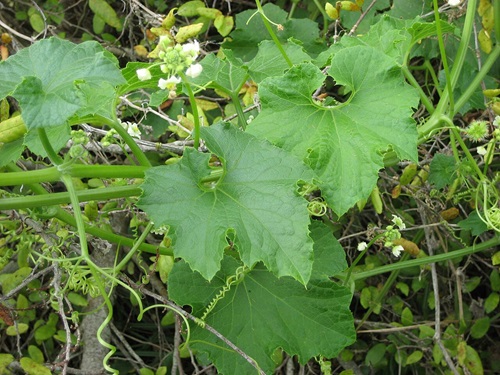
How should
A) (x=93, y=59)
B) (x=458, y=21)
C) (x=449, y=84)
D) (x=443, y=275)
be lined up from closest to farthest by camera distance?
(x=93, y=59), (x=449, y=84), (x=458, y=21), (x=443, y=275)

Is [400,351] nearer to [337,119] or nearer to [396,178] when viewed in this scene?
[396,178]

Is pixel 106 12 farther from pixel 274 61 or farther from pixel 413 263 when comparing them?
pixel 413 263

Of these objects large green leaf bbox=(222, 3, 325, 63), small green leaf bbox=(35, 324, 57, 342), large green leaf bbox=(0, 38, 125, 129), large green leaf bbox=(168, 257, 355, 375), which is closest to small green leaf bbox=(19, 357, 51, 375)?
small green leaf bbox=(35, 324, 57, 342)

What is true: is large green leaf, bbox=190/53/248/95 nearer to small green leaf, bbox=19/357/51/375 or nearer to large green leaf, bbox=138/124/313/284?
large green leaf, bbox=138/124/313/284

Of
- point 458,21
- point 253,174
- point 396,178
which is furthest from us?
point 458,21

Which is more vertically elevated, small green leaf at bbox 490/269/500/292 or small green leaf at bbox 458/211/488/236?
small green leaf at bbox 458/211/488/236

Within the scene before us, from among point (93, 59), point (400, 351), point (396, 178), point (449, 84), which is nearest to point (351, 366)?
point (400, 351)
